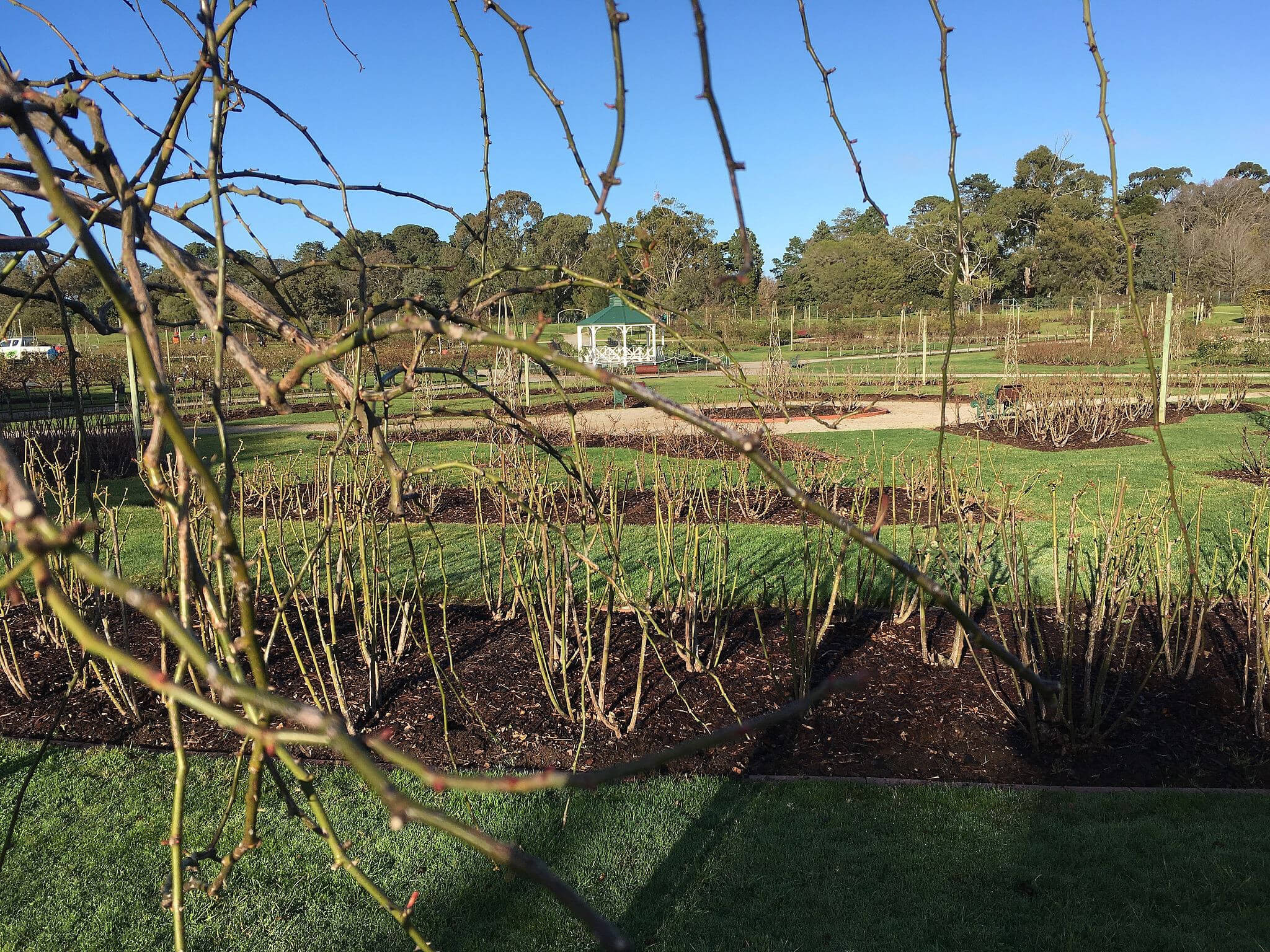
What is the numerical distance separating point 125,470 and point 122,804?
7.94 meters

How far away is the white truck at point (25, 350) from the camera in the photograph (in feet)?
81.9

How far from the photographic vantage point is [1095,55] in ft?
4.01

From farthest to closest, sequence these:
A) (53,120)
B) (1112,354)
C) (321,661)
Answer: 1. (1112,354)
2. (321,661)
3. (53,120)

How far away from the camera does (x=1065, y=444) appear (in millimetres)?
10742

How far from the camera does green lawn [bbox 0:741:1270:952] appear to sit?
245 cm

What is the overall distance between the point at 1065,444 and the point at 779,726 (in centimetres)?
843

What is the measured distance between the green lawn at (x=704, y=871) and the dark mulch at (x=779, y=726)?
0.61 ft

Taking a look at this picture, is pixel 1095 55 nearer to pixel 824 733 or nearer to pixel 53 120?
pixel 53 120

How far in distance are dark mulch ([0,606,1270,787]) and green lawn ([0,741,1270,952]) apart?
19 centimetres

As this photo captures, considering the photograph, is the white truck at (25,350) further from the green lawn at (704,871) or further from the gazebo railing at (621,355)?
the green lawn at (704,871)

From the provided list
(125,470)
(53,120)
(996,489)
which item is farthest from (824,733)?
(125,470)

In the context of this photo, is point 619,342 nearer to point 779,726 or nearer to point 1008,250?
A: point 779,726

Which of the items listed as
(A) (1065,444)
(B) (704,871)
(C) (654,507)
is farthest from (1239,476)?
(B) (704,871)

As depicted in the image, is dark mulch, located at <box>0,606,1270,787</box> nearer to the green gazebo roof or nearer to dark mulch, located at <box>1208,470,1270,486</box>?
dark mulch, located at <box>1208,470,1270,486</box>
